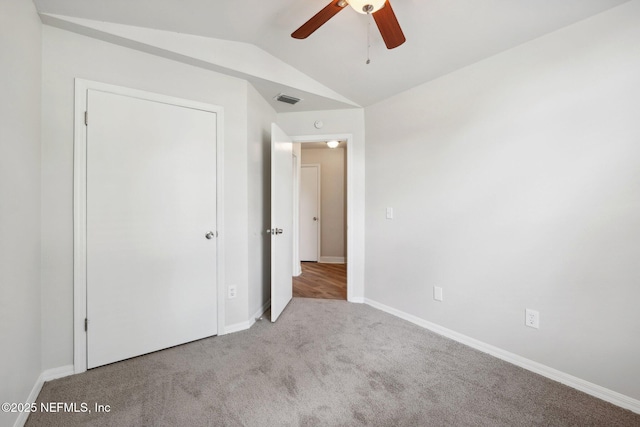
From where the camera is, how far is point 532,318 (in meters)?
1.87

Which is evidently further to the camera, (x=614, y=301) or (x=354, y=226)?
(x=354, y=226)

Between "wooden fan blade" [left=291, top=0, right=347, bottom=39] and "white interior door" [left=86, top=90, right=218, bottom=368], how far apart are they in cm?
114

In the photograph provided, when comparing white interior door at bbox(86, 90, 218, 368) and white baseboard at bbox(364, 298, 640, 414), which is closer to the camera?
white baseboard at bbox(364, 298, 640, 414)

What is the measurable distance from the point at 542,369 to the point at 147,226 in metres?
→ 2.95

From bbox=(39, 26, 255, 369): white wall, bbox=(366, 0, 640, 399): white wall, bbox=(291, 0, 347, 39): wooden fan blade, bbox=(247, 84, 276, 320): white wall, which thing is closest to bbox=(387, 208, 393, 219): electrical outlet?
bbox=(366, 0, 640, 399): white wall

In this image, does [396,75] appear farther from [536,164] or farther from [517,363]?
[517,363]

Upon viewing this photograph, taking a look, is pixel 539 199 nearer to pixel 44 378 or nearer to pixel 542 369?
pixel 542 369

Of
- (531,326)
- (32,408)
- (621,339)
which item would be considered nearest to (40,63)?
(32,408)

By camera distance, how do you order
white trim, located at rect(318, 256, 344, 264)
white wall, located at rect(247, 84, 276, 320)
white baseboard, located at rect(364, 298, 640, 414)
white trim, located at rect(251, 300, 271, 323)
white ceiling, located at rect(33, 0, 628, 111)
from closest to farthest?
white baseboard, located at rect(364, 298, 640, 414)
white ceiling, located at rect(33, 0, 628, 111)
white wall, located at rect(247, 84, 276, 320)
white trim, located at rect(251, 300, 271, 323)
white trim, located at rect(318, 256, 344, 264)

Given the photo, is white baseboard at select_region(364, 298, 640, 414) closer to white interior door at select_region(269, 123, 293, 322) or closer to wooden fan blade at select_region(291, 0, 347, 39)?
white interior door at select_region(269, 123, 293, 322)

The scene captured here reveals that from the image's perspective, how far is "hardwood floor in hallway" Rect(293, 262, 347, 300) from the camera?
3.48m

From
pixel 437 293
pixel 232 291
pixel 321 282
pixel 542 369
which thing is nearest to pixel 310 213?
pixel 321 282

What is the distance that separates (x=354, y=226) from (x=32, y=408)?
278 centimetres

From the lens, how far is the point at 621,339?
153 centimetres
